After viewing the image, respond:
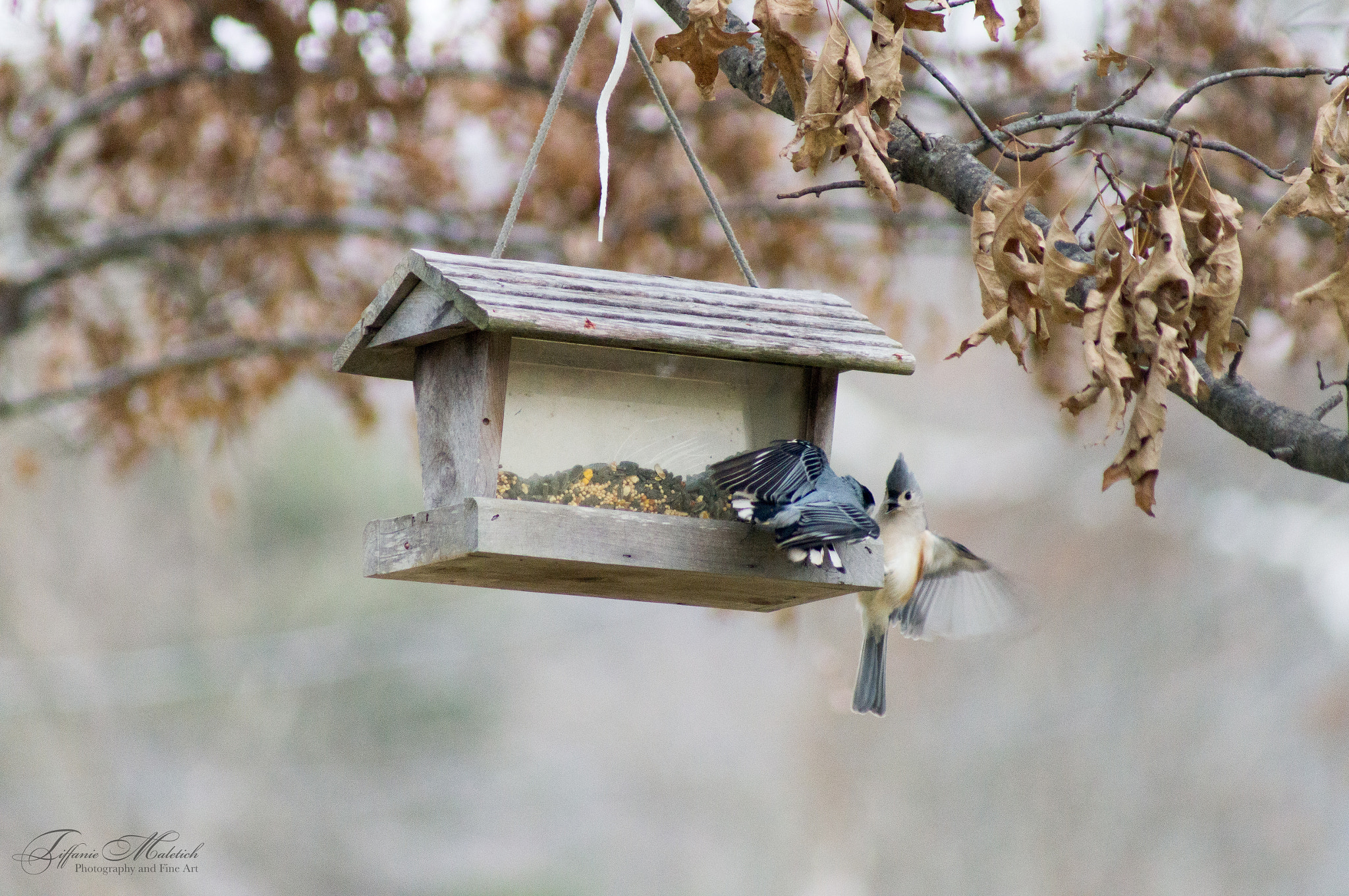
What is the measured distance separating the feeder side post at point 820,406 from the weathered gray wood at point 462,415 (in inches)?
21.7

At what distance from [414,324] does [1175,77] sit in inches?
151

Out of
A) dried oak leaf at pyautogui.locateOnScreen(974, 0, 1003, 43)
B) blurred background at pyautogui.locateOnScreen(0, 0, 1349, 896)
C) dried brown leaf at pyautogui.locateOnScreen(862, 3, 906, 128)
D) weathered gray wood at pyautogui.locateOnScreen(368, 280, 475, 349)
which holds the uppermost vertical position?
dried oak leaf at pyautogui.locateOnScreen(974, 0, 1003, 43)

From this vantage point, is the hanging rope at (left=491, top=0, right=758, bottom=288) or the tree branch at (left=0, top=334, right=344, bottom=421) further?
the tree branch at (left=0, top=334, right=344, bottom=421)

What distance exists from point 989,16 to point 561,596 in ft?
40.1

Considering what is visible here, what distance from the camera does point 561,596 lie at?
1388cm

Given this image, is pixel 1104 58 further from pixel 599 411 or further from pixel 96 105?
pixel 96 105

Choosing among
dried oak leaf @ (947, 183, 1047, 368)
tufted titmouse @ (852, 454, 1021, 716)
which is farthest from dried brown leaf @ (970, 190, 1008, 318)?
tufted titmouse @ (852, 454, 1021, 716)

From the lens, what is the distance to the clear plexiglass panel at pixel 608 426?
91.0 inches

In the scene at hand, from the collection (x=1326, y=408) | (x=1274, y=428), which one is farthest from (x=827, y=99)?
(x=1326, y=408)

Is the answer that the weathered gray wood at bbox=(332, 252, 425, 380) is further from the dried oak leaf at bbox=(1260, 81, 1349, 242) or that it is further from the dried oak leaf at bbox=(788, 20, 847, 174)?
the dried oak leaf at bbox=(1260, 81, 1349, 242)

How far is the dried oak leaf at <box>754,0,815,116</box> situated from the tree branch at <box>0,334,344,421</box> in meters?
3.74

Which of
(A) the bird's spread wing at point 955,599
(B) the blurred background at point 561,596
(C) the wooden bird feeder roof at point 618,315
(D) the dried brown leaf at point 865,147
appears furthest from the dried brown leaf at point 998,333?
(B) the blurred background at point 561,596

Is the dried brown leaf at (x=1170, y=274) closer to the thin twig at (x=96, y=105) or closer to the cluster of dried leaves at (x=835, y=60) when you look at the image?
the cluster of dried leaves at (x=835, y=60)

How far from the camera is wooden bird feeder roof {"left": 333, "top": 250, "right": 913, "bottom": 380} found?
2133 millimetres
